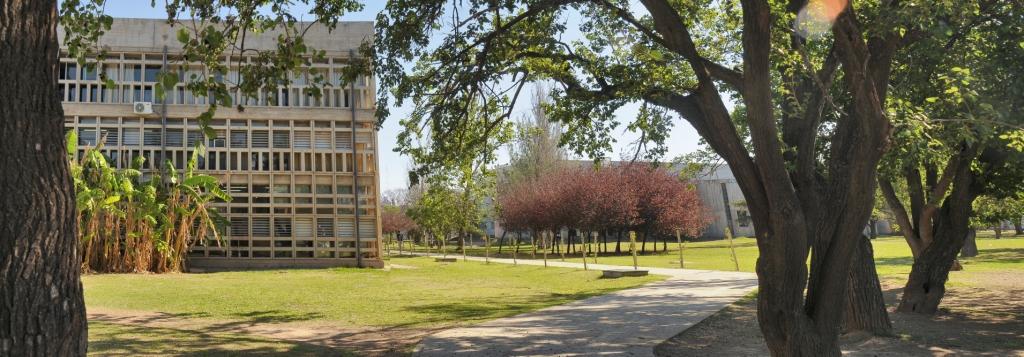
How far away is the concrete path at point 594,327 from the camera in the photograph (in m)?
8.15

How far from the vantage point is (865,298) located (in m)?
9.12

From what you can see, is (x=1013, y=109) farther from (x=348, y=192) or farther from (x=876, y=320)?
(x=348, y=192)

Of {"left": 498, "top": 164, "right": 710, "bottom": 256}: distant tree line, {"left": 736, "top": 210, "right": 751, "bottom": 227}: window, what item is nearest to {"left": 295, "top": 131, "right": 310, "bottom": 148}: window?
{"left": 736, "top": 210, "right": 751, "bottom": 227}: window

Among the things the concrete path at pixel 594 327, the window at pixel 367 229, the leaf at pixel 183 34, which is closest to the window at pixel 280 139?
the window at pixel 367 229

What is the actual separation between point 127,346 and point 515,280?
13715 mm

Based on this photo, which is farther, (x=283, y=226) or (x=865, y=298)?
(x=283, y=226)

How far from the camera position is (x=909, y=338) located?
30.7 feet

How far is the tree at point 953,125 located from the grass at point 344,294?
6.50 m

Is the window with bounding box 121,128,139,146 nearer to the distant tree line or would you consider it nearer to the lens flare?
the distant tree line

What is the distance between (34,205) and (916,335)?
10.5 metres

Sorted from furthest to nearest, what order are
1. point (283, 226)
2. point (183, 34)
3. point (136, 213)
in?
1. point (283, 226)
2. point (136, 213)
3. point (183, 34)

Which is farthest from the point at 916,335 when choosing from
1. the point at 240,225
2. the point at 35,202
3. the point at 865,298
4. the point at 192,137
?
the point at 192,137

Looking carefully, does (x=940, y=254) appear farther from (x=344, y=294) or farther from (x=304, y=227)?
(x=304, y=227)

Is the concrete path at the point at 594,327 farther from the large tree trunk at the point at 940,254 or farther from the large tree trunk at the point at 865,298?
the large tree trunk at the point at 940,254
